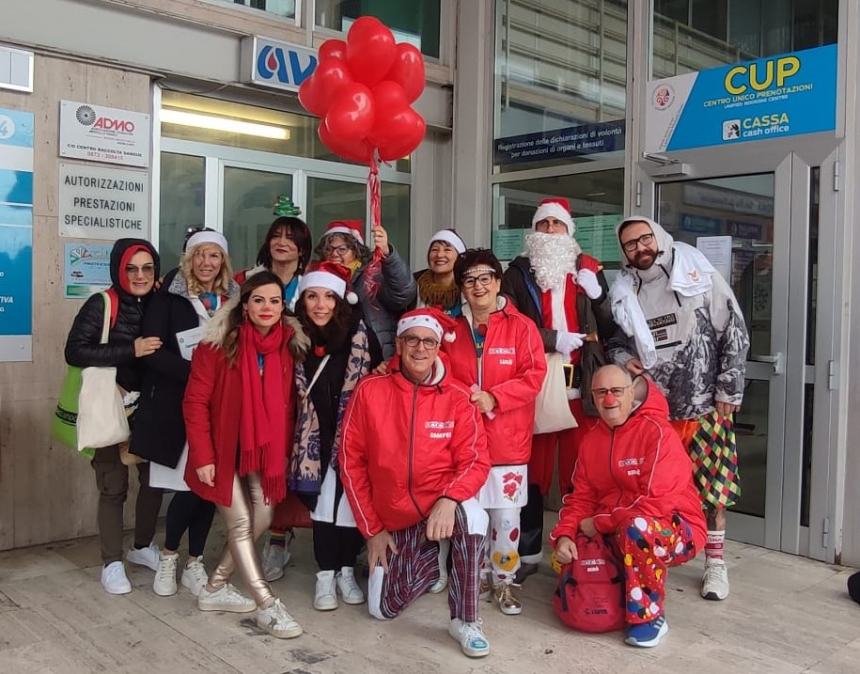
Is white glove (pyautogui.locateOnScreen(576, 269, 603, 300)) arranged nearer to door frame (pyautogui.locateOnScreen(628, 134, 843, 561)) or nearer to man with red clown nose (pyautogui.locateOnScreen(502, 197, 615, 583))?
man with red clown nose (pyautogui.locateOnScreen(502, 197, 615, 583))

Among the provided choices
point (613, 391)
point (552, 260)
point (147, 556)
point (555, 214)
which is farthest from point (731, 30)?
point (147, 556)

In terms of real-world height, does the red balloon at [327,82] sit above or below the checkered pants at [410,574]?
above

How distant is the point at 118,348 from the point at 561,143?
129 inches

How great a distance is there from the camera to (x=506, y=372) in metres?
3.84

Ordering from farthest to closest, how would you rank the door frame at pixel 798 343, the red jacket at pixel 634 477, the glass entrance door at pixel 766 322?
the glass entrance door at pixel 766 322 < the door frame at pixel 798 343 < the red jacket at pixel 634 477

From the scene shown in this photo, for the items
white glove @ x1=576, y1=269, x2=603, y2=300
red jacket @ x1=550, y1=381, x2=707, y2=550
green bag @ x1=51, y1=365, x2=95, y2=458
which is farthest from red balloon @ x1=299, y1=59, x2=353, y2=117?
red jacket @ x1=550, y1=381, x2=707, y2=550

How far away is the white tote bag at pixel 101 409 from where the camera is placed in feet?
12.6

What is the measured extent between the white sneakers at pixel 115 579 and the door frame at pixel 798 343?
327cm

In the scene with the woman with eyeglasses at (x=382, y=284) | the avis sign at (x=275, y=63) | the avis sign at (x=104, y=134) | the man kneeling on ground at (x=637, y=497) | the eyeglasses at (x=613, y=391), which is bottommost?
the man kneeling on ground at (x=637, y=497)

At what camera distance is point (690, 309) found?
4160 mm

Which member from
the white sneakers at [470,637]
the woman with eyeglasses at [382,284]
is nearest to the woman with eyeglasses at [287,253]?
the woman with eyeglasses at [382,284]

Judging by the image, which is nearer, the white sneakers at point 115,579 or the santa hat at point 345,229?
the white sneakers at point 115,579

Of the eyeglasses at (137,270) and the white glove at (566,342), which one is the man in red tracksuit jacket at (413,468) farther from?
the eyeglasses at (137,270)

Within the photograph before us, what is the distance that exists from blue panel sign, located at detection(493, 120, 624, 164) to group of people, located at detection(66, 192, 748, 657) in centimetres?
140
